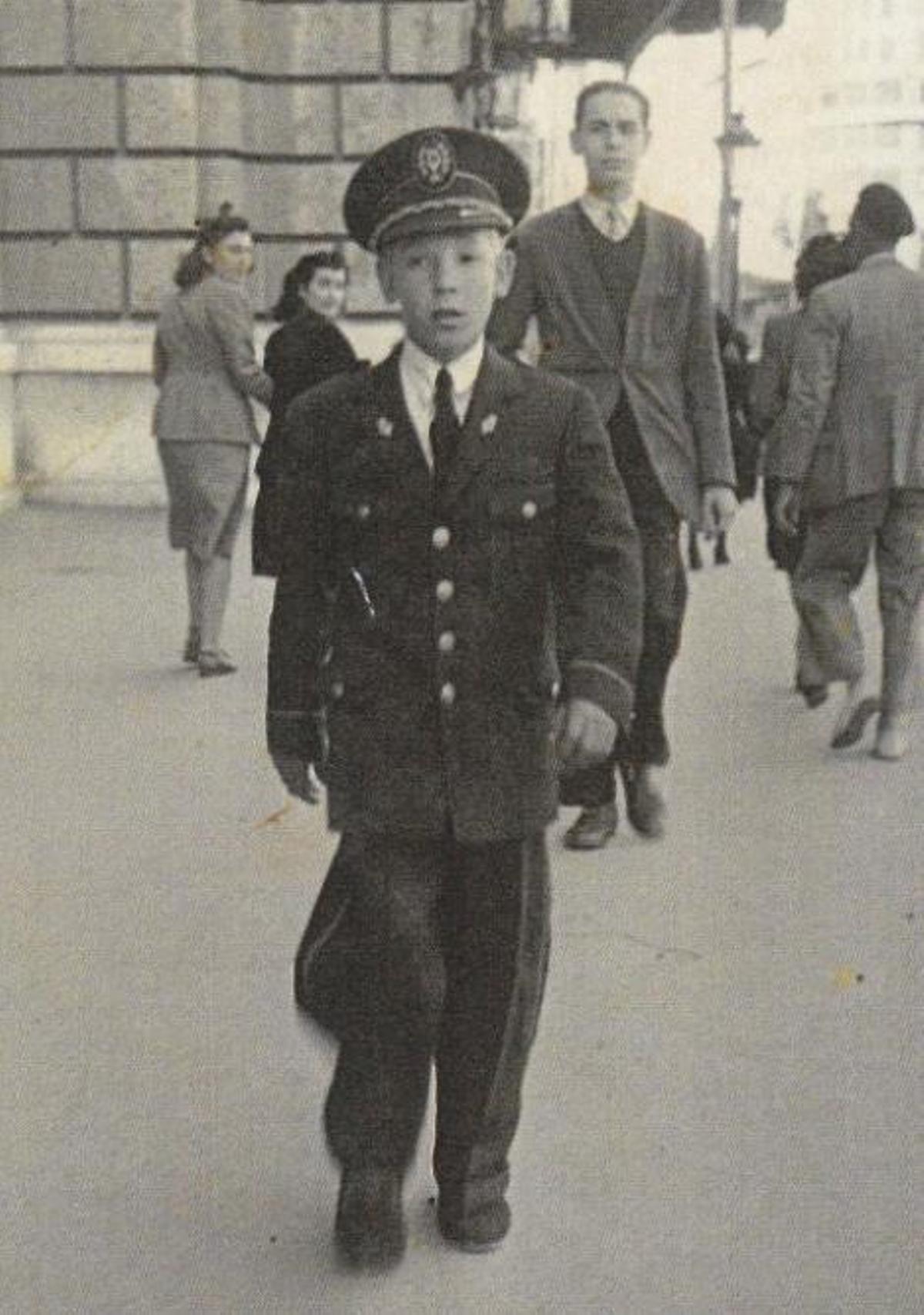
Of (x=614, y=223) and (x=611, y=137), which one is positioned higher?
(x=611, y=137)

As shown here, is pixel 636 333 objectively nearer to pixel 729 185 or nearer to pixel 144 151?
pixel 144 151

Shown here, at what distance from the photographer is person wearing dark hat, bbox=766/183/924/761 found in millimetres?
7910

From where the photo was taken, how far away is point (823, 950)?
5527 mm

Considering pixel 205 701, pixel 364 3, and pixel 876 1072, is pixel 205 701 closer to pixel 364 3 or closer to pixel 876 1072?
pixel 876 1072

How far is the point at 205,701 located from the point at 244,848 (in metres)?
2.48

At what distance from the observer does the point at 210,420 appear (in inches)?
382

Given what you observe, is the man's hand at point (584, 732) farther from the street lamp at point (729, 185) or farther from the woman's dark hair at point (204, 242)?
the street lamp at point (729, 185)

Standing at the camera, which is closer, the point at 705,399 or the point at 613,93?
the point at 613,93

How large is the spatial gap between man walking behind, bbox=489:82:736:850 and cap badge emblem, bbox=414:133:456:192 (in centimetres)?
275

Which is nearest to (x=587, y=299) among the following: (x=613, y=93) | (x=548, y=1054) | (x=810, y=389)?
(x=613, y=93)

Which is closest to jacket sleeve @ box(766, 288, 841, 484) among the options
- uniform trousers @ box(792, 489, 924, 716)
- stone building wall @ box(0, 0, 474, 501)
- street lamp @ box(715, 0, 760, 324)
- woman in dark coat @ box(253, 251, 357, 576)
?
uniform trousers @ box(792, 489, 924, 716)

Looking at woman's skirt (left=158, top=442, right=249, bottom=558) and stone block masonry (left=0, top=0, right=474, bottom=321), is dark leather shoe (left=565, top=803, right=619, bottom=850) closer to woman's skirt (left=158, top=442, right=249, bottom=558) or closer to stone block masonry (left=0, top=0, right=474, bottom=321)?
woman's skirt (left=158, top=442, right=249, bottom=558)

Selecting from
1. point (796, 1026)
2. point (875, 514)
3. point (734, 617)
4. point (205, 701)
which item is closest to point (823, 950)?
point (796, 1026)

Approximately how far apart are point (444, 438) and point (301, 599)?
33cm
